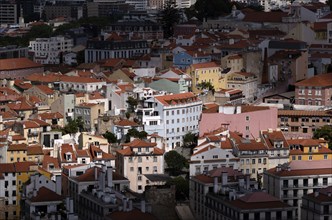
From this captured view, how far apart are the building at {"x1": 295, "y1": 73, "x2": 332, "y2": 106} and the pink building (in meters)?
3.87

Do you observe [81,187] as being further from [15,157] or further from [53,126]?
[53,126]

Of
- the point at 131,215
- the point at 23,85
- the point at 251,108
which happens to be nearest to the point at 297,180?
the point at 131,215

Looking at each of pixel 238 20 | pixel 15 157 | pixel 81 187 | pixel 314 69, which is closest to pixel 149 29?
pixel 238 20

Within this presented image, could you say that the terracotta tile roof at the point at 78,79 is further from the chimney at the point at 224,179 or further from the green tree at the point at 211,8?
the green tree at the point at 211,8

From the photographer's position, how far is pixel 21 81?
123ft

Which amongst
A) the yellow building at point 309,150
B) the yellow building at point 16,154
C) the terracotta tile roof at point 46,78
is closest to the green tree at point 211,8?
the terracotta tile roof at point 46,78

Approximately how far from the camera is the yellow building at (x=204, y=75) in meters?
36.6

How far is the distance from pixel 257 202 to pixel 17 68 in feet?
62.1

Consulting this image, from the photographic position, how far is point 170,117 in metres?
31.8

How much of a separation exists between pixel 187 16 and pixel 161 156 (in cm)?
3020

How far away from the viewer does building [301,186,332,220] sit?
23.2m

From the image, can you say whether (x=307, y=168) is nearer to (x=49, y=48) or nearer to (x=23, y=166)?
(x=23, y=166)

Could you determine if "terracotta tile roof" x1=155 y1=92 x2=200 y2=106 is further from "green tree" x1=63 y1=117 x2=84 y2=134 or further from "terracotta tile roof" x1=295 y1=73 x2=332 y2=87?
"terracotta tile roof" x1=295 y1=73 x2=332 y2=87

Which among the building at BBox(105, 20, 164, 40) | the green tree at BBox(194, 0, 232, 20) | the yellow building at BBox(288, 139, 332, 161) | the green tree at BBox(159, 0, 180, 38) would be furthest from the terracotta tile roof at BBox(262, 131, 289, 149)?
the green tree at BBox(194, 0, 232, 20)
